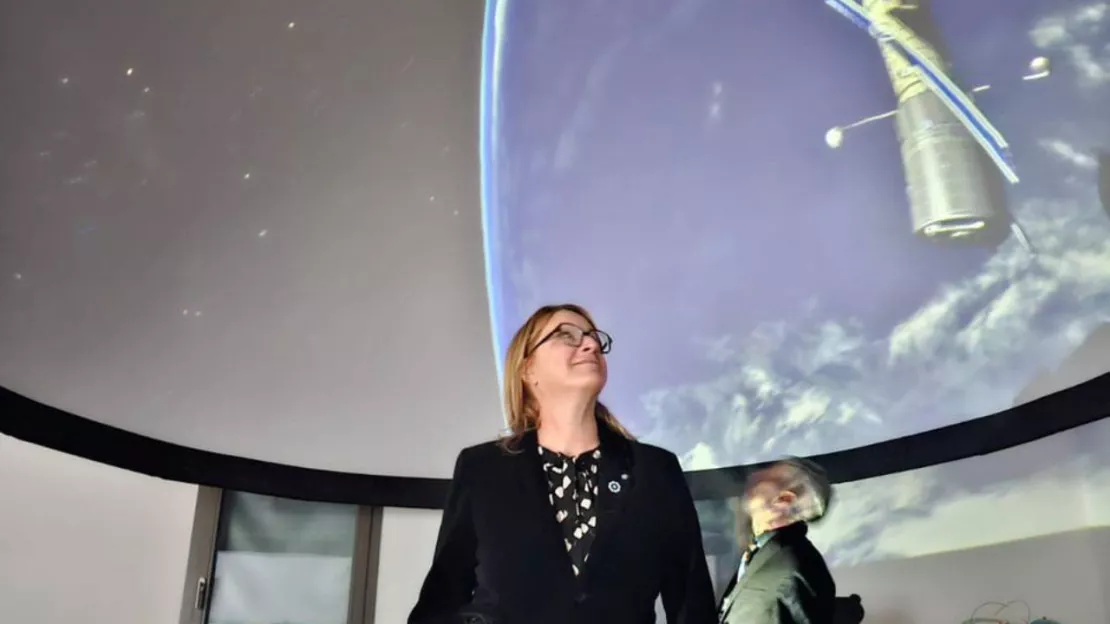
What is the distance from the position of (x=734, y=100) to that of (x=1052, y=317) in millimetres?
1032

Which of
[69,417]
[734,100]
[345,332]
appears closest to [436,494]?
[345,332]

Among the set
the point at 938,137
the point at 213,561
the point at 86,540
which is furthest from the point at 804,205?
the point at 86,540

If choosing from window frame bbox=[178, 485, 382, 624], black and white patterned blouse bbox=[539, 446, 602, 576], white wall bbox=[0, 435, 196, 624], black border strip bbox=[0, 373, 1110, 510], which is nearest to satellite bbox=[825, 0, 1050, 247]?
black border strip bbox=[0, 373, 1110, 510]

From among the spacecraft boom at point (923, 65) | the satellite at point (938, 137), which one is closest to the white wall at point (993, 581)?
the satellite at point (938, 137)

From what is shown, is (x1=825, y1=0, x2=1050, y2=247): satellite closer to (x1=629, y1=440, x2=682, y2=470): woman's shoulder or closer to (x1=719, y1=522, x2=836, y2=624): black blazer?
(x1=719, y1=522, x2=836, y2=624): black blazer

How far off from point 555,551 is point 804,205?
5.57 ft

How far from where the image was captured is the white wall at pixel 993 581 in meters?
2.12

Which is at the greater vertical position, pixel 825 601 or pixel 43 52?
pixel 43 52

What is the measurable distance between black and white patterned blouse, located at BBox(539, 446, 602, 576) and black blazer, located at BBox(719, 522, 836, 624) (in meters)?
0.70

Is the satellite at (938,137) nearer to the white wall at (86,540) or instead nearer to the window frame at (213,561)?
the window frame at (213,561)

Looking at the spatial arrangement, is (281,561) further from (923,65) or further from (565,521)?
Result: (923,65)

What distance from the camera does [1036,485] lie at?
220 centimetres

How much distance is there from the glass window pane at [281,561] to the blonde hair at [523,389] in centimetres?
172

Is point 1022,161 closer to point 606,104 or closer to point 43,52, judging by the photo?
point 606,104
